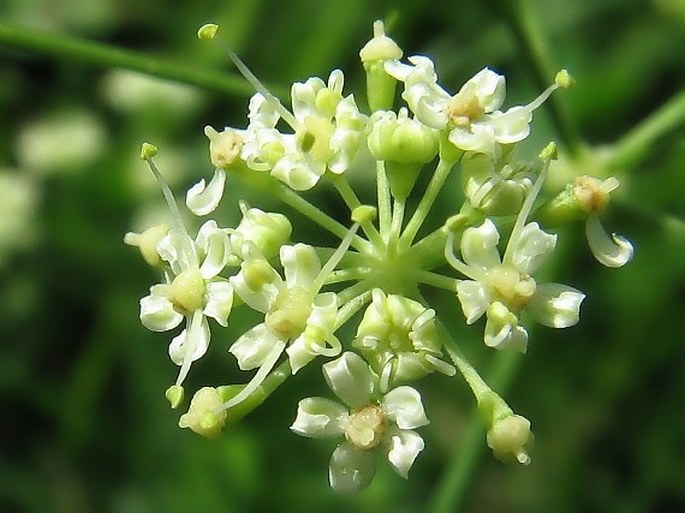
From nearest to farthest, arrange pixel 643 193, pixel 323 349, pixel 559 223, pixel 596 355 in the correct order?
pixel 323 349 < pixel 559 223 < pixel 643 193 < pixel 596 355

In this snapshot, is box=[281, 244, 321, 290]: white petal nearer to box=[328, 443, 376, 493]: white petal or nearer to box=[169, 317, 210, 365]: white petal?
box=[169, 317, 210, 365]: white petal

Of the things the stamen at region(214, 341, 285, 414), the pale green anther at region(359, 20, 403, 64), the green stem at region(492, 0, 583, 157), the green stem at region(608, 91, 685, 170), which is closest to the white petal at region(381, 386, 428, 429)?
the stamen at region(214, 341, 285, 414)

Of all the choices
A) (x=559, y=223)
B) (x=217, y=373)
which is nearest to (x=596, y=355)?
(x=217, y=373)

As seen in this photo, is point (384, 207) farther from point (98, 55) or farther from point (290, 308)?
point (98, 55)

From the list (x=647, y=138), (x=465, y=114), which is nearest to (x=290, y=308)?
(x=465, y=114)

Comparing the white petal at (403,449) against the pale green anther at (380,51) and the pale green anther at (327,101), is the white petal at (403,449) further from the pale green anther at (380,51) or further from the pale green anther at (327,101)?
the pale green anther at (380,51)

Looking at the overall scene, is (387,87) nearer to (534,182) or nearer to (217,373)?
A: (534,182)

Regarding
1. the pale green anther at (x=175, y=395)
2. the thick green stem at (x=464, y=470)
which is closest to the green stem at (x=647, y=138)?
the thick green stem at (x=464, y=470)
